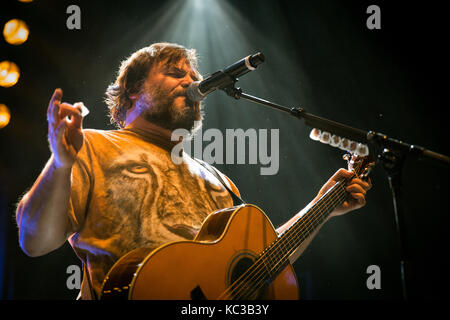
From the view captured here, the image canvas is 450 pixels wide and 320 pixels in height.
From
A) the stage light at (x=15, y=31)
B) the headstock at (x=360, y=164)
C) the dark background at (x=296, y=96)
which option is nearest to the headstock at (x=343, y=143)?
the headstock at (x=360, y=164)

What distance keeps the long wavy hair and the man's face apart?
0.06 metres

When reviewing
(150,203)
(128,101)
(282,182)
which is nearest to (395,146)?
(150,203)

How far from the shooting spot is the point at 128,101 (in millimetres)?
2639

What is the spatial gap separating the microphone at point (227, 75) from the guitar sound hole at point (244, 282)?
0.86 metres

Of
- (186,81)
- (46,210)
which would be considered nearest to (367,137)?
(186,81)

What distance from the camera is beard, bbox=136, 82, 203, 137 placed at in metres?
2.40

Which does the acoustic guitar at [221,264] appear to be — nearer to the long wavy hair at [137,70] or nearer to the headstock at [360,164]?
the headstock at [360,164]

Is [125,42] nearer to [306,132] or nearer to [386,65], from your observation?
[306,132]

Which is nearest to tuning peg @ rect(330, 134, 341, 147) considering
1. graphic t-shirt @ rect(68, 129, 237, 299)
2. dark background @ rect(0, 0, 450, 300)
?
graphic t-shirt @ rect(68, 129, 237, 299)

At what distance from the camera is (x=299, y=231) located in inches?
81.4

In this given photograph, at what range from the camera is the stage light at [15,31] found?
10.9ft

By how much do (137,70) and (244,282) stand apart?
66.3 inches
